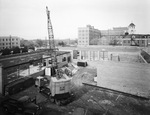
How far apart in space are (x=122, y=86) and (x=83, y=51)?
23.4m

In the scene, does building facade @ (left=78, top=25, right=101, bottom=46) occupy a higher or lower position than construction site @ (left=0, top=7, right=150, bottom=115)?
higher

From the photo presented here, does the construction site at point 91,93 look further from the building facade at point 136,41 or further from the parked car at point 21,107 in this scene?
the building facade at point 136,41

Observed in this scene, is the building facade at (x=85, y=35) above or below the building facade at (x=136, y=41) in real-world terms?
above

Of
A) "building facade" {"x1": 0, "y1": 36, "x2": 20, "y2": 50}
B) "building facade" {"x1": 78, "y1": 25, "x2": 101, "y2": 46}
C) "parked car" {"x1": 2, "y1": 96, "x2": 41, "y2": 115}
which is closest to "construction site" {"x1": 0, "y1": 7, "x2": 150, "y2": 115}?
"parked car" {"x1": 2, "y1": 96, "x2": 41, "y2": 115}

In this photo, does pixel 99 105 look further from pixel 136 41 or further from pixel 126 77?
pixel 136 41

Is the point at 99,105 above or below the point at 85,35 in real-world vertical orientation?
below

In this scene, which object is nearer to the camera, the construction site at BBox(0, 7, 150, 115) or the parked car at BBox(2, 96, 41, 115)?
the parked car at BBox(2, 96, 41, 115)

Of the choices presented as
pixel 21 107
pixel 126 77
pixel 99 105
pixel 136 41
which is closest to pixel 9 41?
pixel 21 107

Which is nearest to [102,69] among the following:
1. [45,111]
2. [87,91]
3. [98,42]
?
[87,91]

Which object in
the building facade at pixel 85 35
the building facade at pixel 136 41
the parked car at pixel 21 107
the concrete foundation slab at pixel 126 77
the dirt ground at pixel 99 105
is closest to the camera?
the parked car at pixel 21 107

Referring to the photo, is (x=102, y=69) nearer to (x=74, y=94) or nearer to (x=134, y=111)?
(x=74, y=94)

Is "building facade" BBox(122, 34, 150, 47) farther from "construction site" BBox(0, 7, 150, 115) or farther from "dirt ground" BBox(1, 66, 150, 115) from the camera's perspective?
"dirt ground" BBox(1, 66, 150, 115)

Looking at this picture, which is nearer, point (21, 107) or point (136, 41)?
point (21, 107)

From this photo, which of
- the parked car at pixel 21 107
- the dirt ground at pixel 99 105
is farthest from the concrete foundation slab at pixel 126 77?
the parked car at pixel 21 107
